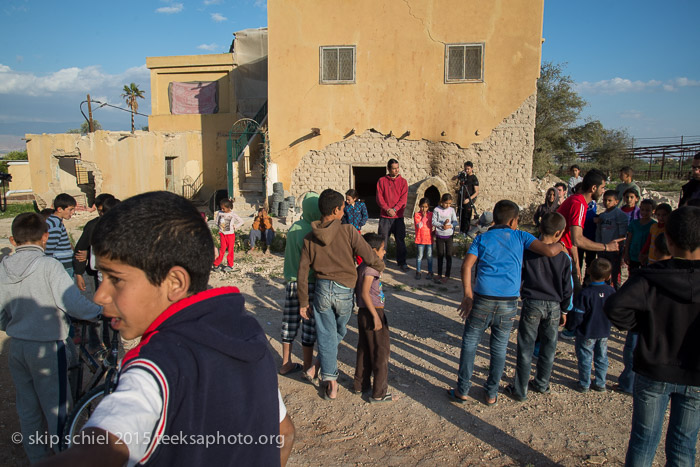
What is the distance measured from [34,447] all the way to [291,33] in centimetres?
1270

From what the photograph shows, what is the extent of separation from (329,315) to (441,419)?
125 cm

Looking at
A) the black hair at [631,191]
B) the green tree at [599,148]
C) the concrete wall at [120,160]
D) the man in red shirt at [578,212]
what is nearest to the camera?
the man in red shirt at [578,212]

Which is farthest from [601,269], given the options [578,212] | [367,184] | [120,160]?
[120,160]

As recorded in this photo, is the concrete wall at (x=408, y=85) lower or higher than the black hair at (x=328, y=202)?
higher

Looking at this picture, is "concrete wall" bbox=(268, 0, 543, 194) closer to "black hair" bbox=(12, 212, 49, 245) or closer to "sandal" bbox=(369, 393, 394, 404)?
"sandal" bbox=(369, 393, 394, 404)

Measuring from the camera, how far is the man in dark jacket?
2213 millimetres

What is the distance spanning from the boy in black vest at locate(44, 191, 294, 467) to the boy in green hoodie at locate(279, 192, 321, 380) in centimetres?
267

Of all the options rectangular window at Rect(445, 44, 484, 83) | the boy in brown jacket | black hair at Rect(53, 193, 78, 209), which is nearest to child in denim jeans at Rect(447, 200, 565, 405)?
the boy in brown jacket

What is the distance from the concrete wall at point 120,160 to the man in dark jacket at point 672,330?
16.9 meters

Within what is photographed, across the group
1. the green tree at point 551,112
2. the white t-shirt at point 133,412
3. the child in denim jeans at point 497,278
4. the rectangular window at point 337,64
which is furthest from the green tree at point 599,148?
the white t-shirt at point 133,412

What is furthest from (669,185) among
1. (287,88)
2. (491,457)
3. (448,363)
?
(491,457)

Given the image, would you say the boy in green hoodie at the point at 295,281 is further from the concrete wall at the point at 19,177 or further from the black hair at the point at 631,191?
the concrete wall at the point at 19,177

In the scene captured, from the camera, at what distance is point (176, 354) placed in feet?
3.18

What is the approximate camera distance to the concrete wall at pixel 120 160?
16.1 m
